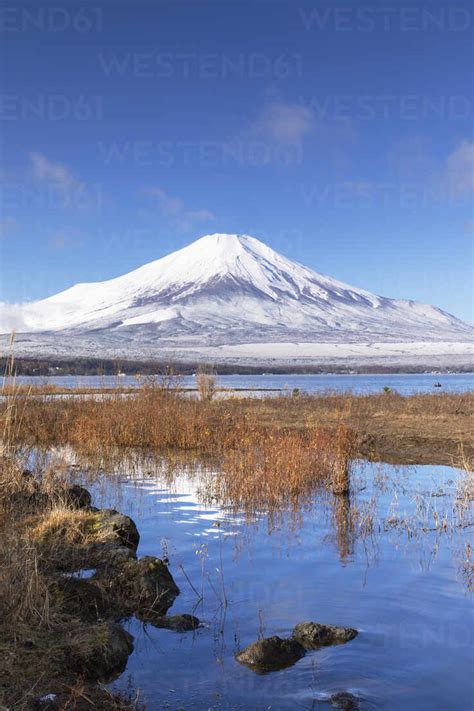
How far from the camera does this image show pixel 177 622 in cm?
727

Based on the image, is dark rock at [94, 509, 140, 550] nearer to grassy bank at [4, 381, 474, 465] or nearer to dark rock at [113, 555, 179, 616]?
dark rock at [113, 555, 179, 616]

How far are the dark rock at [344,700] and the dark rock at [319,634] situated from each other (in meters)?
0.95

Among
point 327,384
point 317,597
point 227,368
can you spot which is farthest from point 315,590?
point 227,368

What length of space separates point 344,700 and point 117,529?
4832mm

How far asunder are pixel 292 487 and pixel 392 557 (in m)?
4.08

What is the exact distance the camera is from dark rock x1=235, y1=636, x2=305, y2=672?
20.6 ft

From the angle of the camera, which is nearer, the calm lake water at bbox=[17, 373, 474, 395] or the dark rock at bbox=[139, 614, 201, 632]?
the dark rock at bbox=[139, 614, 201, 632]

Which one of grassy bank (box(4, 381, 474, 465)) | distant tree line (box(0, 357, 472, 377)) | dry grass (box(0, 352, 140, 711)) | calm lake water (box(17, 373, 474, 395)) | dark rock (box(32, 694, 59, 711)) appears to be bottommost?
dark rock (box(32, 694, 59, 711))

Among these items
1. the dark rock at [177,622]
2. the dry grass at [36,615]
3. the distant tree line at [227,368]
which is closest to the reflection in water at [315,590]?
the dark rock at [177,622]

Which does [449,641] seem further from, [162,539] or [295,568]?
[162,539]

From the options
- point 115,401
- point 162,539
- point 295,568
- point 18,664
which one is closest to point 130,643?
point 18,664

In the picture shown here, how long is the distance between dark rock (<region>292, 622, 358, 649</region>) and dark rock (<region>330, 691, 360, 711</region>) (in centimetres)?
95

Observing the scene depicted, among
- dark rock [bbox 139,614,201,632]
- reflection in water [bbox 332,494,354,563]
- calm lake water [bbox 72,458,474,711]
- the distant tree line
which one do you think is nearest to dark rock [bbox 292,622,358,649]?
calm lake water [bbox 72,458,474,711]

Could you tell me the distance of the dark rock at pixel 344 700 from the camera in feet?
18.2
